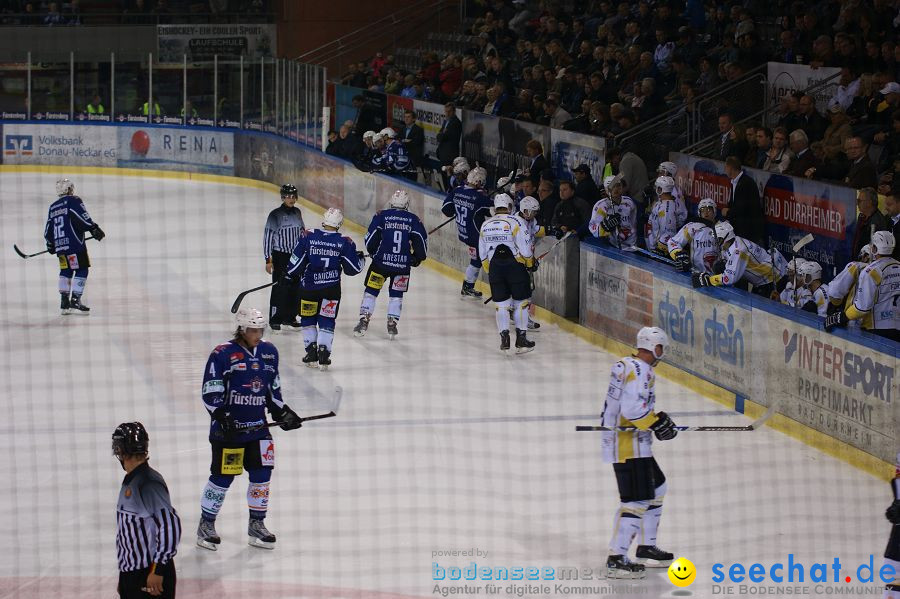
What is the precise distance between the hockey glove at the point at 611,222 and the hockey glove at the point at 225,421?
622 cm

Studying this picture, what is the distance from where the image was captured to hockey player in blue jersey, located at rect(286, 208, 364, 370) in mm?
11930

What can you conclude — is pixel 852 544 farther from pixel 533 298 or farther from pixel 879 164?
pixel 533 298

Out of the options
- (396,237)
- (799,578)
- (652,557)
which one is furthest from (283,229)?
(799,578)

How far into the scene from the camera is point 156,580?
5.77 m

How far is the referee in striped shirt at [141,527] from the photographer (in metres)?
5.77

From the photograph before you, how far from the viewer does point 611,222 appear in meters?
13.0

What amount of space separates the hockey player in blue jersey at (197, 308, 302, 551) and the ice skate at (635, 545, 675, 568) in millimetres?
2021

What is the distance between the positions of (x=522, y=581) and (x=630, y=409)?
1094 mm

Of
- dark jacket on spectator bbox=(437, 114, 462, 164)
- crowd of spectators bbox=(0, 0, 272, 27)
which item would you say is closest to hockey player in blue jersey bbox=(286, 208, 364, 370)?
dark jacket on spectator bbox=(437, 114, 462, 164)

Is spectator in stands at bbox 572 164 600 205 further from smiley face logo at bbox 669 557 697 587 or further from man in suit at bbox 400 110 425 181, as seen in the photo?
smiley face logo at bbox 669 557 697 587

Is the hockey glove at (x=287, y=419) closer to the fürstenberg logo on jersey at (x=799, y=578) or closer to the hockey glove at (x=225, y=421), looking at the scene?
the hockey glove at (x=225, y=421)

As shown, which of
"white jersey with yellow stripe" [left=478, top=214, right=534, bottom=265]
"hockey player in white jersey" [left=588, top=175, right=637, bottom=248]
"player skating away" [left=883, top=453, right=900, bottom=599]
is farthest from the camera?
"hockey player in white jersey" [left=588, top=175, right=637, bottom=248]

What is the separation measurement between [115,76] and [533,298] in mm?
13751

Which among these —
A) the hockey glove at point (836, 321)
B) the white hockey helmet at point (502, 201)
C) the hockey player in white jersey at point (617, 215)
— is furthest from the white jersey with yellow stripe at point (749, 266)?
the white hockey helmet at point (502, 201)
